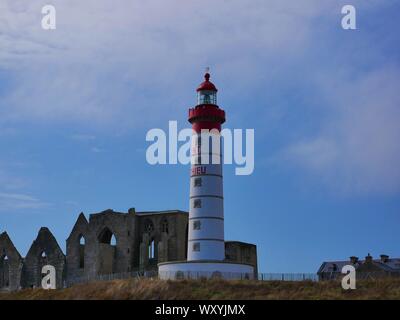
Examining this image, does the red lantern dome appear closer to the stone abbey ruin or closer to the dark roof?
the stone abbey ruin

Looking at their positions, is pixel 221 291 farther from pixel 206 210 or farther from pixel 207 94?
pixel 207 94

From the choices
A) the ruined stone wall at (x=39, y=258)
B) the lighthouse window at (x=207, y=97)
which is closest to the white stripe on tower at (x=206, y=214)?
the lighthouse window at (x=207, y=97)

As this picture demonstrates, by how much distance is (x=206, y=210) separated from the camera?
40.6m

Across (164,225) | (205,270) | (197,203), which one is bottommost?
(205,270)

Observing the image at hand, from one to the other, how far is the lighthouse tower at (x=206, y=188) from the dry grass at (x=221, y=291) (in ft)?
16.4

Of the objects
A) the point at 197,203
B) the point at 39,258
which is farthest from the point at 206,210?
the point at 39,258

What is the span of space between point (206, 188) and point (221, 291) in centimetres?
841

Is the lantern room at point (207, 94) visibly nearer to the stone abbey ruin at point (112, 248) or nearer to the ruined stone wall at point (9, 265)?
the stone abbey ruin at point (112, 248)

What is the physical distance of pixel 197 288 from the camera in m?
34.2

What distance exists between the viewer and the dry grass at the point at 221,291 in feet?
107
